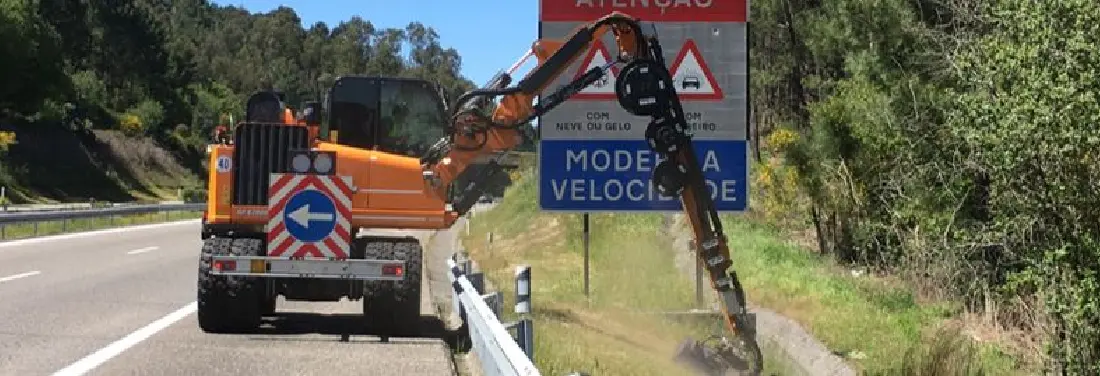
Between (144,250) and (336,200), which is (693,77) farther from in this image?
(144,250)

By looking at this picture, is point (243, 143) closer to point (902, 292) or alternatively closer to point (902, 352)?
point (902, 352)

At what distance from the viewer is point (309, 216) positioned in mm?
12383

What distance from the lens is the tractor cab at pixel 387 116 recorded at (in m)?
14.1

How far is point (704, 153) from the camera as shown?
1378cm

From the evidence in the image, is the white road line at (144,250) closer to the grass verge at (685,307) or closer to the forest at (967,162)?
the grass verge at (685,307)

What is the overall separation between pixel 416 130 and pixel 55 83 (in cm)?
6996

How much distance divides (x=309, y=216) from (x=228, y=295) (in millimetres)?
1116

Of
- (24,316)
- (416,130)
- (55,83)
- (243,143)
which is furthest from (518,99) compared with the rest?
(55,83)

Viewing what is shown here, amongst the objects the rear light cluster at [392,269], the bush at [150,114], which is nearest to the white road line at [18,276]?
the rear light cluster at [392,269]

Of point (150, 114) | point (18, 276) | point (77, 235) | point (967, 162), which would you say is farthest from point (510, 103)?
point (150, 114)

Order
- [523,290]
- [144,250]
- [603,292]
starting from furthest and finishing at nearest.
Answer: [144,250]
[603,292]
[523,290]

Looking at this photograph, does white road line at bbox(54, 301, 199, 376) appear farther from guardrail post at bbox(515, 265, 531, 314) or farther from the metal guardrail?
guardrail post at bbox(515, 265, 531, 314)

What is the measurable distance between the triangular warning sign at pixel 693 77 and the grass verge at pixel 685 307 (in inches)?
101

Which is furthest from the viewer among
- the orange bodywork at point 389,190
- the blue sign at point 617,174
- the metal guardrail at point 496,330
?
the blue sign at point 617,174
